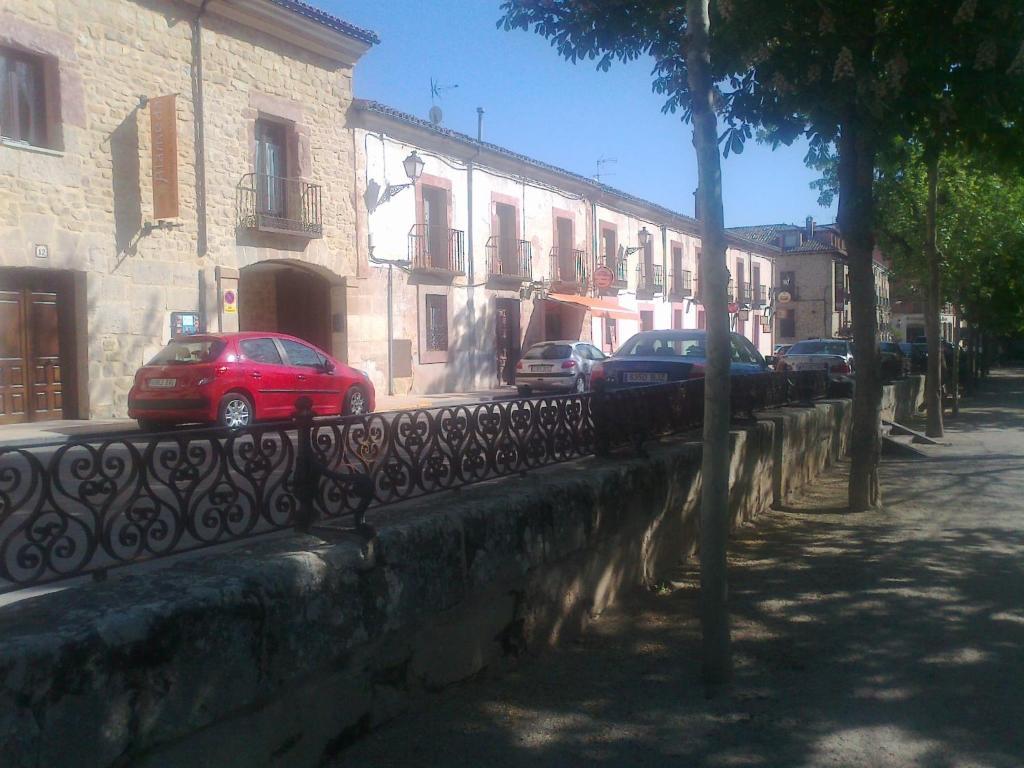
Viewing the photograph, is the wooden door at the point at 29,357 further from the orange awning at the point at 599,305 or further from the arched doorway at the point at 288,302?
the orange awning at the point at 599,305

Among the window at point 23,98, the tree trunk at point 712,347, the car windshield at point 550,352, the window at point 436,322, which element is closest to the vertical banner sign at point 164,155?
the window at point 23,98

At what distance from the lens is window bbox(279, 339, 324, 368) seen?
13.5 meters

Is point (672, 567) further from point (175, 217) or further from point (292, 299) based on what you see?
point (292, 299)

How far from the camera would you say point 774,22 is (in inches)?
256

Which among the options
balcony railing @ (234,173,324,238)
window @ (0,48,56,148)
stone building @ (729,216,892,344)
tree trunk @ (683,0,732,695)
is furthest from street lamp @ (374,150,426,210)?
A: stone building @ (729,216,892,344)

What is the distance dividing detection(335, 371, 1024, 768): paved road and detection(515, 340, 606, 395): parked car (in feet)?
47.0

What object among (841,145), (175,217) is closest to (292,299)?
(175,217)

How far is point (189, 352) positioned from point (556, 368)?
10.4 metres

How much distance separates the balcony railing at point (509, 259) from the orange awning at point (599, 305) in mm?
1680

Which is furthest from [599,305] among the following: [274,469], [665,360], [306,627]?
[306,627]

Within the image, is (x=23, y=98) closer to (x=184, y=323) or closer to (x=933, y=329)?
(x=184, y=323)

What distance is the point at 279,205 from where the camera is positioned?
1836 cm

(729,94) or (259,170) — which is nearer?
(729,94)

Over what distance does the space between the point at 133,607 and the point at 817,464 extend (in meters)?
9.21
